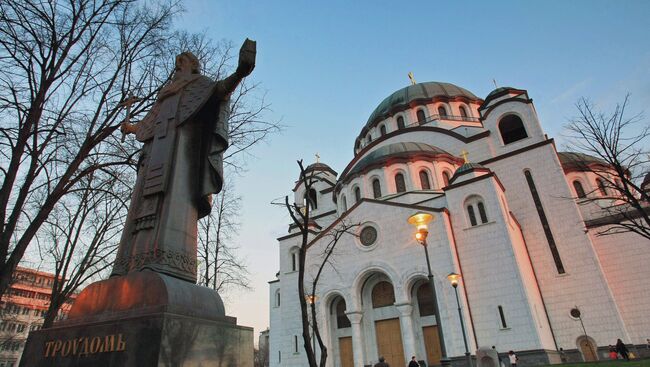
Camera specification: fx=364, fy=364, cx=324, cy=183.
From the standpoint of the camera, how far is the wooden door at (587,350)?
677 inches

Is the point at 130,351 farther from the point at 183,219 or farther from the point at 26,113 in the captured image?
the point at 26,113

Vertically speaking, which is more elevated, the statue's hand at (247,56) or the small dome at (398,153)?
the small dome at (398,153)

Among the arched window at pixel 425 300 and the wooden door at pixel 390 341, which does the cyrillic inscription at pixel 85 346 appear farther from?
the wooden door at pixel 390 341

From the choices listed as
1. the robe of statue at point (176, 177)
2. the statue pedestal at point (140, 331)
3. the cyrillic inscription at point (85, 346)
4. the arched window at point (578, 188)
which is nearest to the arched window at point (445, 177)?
the arched window at point (578, 188)

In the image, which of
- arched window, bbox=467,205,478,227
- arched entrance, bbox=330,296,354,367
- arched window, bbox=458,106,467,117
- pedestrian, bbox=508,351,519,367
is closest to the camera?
pedestrian, bbox=508,351,519,367

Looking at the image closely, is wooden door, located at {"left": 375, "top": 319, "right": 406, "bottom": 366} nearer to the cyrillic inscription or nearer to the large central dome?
the cyrillic inscription

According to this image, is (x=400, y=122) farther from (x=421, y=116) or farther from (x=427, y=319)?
(x=427, y=319)

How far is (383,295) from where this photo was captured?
20.8 metres

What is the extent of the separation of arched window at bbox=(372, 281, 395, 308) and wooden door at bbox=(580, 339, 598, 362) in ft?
30.0

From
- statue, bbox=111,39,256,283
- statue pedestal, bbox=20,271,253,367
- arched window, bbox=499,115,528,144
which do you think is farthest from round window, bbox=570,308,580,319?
statue, bbox=111,39,256,283

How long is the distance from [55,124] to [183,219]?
20.7ft

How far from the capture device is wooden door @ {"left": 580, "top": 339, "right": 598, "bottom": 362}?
17.2m

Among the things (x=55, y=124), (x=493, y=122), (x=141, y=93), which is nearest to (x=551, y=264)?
(x=493, y=122)

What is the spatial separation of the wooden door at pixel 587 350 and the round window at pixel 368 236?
1114 cm
